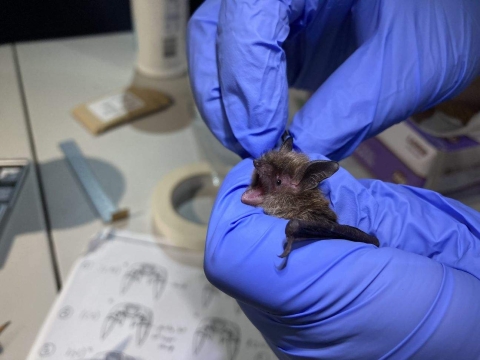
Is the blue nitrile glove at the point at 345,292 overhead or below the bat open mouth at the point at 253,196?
below

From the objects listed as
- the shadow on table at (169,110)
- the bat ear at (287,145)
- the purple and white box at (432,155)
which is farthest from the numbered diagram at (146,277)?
the purple and white box at (432,155)

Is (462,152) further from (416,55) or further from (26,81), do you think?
(26,81)

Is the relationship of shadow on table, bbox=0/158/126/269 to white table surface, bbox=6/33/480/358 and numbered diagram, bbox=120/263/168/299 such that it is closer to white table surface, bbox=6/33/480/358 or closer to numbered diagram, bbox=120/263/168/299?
white table surface, bbox=6/33/480/358

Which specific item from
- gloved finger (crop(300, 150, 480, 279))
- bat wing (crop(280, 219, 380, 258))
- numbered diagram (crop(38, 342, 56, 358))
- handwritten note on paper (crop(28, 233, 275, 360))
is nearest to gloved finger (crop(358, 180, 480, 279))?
gloved finger (crop(300, 150, 480, 279))

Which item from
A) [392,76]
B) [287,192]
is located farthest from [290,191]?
[392,76]

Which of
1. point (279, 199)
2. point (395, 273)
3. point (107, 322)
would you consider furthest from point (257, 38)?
point (107, 322)

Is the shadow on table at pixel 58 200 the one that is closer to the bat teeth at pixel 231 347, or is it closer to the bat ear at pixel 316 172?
the bat teeth at pixel 231 347

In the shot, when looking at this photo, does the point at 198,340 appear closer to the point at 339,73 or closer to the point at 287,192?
the point at 287,192
